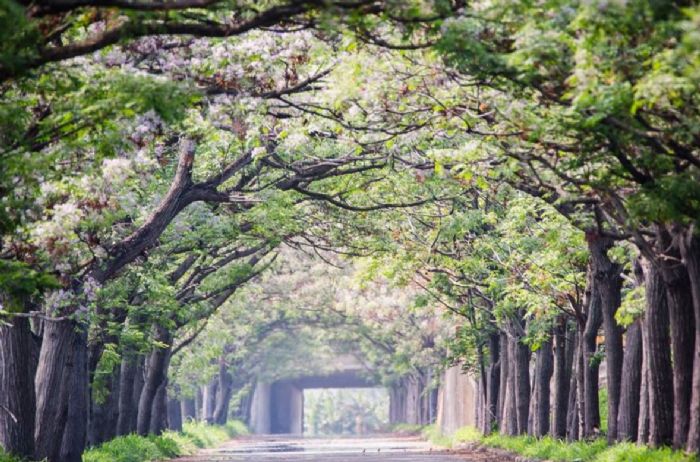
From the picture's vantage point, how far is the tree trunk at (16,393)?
18844 mm

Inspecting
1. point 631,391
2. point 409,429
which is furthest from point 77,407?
point 409,429

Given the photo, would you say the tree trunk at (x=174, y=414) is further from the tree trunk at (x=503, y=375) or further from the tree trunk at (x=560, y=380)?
the tree trunk at (x=560, y=380)

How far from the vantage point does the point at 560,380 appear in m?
27.0

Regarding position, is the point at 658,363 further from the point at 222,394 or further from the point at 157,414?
the point at 222,394

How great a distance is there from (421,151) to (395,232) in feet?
23.3

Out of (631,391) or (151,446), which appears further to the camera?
(151,446)

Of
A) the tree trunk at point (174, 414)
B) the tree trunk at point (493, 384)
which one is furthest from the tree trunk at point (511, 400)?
the tree trunk at point (174, 414)

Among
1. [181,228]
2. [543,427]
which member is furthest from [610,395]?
[181,228]

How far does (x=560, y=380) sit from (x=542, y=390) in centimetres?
145

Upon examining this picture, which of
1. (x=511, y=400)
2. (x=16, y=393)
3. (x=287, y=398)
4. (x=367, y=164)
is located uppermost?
(x=367, y=164)

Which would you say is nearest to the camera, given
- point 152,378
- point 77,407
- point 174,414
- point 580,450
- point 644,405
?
point 644,405

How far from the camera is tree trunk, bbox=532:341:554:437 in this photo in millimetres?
27953

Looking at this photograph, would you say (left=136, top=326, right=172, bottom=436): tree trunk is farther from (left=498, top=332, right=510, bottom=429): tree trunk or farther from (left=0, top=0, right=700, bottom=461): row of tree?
(left=498, top=332, right=510, bottom=429): tree trunk

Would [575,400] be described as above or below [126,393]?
below
